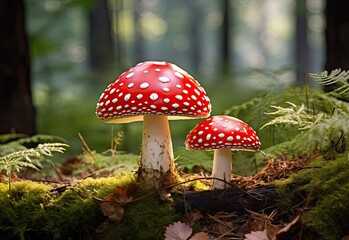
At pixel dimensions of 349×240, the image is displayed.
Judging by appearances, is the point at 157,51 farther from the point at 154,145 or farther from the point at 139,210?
the point at 139,210

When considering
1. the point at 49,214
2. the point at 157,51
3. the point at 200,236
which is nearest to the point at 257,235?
the point at 200,236

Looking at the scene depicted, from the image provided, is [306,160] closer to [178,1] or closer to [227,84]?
[227,84]

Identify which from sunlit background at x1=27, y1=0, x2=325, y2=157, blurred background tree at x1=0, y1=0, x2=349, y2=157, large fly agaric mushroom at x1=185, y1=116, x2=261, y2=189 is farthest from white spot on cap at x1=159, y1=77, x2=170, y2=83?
sunlit background at x1=27, y1=0, x2=325, y2=157

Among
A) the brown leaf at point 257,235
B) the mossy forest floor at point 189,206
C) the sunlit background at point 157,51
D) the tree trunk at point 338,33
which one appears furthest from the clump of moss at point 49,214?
the tree trunk at point 338,33

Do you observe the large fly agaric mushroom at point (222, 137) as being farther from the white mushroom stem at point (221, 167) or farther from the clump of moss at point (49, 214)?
the clump of moss at point (49, 214)

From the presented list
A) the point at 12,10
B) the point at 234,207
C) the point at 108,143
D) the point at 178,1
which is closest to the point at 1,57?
the point at 12,10

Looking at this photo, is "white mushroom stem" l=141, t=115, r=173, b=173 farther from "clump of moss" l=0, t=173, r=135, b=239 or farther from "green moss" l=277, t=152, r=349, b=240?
"green moss" l=277, t=152, r=349, b=240
